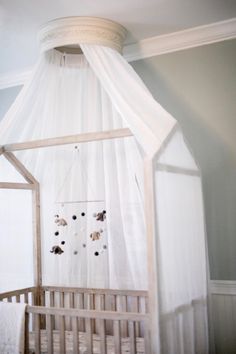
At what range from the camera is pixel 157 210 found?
8.10ft

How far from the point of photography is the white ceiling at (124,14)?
2777 millimetres

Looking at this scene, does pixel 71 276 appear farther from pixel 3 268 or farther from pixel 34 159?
pixel 34 159

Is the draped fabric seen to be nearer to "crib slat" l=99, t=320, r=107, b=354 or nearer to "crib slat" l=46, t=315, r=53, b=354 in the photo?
"crib slat" l=99, t=320, r=107, b=354

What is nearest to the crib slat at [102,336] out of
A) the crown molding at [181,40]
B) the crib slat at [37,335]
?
the crib slat at [37,335]

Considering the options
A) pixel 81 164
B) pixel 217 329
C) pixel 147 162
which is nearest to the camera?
pixel 147 162

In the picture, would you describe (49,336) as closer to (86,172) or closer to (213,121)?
(86,172)

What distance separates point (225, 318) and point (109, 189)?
4.09 ft

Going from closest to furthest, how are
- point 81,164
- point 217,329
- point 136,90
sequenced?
point 136,90
point 217,329
point 81,164

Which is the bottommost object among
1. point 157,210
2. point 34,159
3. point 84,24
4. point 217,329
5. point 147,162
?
point 217,329

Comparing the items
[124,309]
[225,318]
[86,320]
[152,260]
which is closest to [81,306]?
[124,309]

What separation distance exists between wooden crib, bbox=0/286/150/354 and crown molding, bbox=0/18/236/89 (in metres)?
1.89

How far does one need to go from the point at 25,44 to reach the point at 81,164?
104 centimetres

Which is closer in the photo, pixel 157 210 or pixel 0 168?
pixel 157 210

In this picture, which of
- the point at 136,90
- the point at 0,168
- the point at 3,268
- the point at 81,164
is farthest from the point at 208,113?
the point at 3,268
